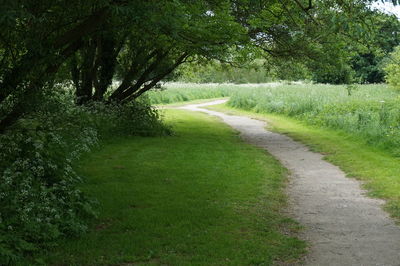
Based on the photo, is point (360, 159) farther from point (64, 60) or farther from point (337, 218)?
point (64, 60)

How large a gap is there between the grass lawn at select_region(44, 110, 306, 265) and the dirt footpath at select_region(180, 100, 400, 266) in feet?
1.02

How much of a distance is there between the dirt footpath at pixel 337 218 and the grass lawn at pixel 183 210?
1.02 feet

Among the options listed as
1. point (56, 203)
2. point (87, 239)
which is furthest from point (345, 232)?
point (56, 203)

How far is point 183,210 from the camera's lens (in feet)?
26.3

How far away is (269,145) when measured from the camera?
16484 mm

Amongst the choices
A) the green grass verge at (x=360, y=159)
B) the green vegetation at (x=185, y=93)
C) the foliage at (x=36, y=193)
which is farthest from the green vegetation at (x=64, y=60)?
the green vegetation at (x=185, y=93)

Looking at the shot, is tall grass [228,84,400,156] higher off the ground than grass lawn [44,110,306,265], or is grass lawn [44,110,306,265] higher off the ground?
tall grass [228,84,400,156]

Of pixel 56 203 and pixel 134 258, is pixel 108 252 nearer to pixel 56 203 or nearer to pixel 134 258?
pixel 134 258

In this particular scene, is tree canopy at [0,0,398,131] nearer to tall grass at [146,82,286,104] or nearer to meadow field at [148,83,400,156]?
meadow field at [148,83,400,156]

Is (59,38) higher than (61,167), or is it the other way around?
(59,38)

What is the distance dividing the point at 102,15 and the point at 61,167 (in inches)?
106

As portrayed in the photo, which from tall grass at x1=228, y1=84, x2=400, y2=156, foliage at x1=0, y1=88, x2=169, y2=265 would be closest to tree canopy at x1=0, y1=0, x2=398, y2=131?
foliage at x1=0, y1=88, x2=169, y2=265

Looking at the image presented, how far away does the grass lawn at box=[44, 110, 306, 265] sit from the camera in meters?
6.05

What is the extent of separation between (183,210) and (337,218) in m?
2.43
